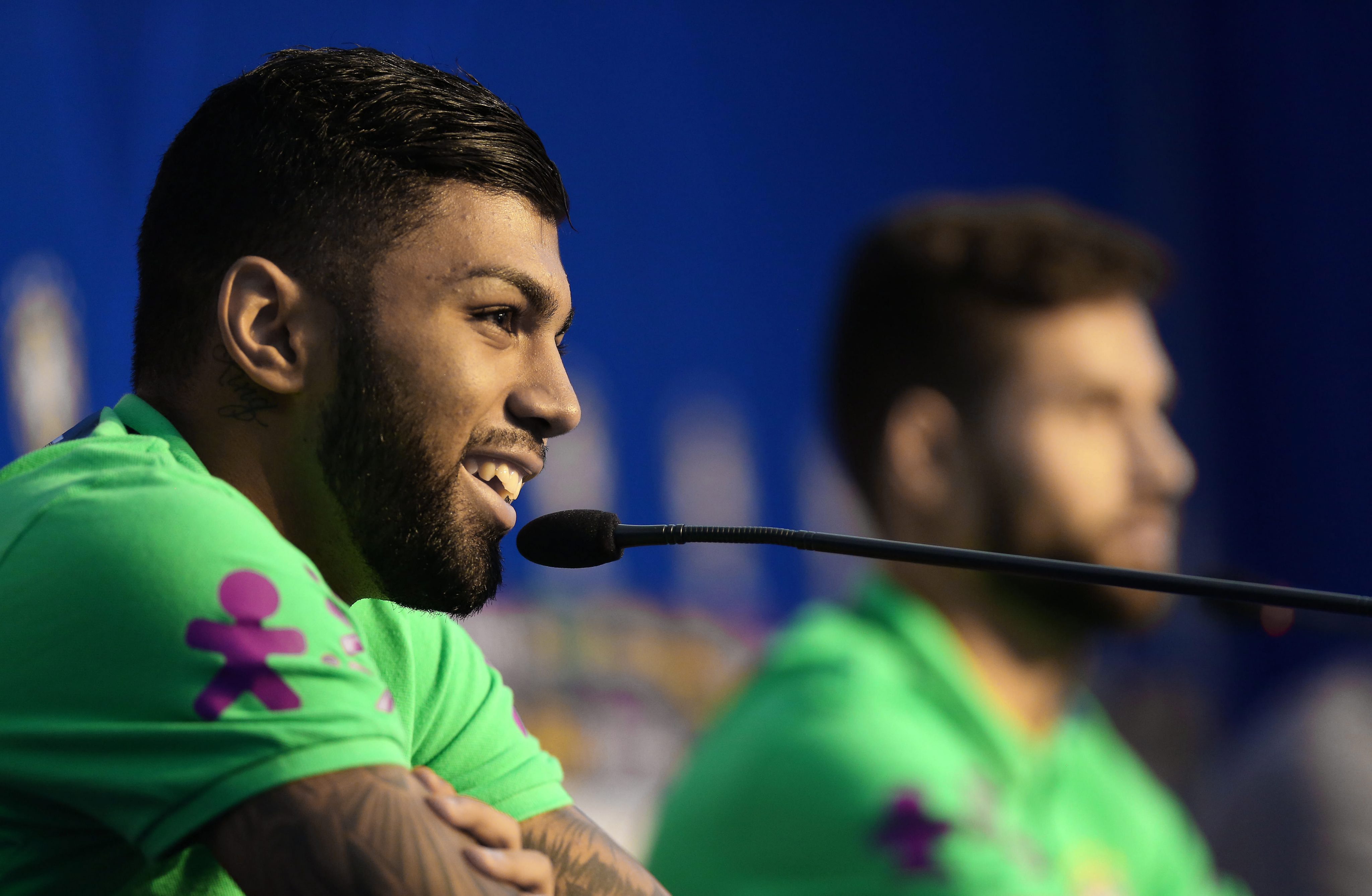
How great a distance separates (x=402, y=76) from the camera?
1.24 meters

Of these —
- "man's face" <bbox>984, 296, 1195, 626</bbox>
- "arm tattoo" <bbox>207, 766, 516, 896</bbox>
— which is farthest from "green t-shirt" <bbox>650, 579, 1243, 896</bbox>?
"arm tattoo" <bbox>207, 766, 516, 896</bbox>

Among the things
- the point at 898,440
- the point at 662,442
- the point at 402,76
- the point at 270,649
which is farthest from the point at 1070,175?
the point at 270,649

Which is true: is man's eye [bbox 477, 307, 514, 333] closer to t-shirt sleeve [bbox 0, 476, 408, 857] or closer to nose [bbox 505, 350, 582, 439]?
nose [bbox 505, 350, 582, 439]

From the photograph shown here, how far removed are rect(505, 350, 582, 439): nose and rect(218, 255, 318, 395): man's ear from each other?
172mm

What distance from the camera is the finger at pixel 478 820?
3.21ft

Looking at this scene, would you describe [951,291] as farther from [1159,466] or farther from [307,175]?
[307,175]

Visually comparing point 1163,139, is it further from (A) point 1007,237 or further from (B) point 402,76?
(B) point 402,76

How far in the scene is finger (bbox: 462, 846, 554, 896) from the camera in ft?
3.20

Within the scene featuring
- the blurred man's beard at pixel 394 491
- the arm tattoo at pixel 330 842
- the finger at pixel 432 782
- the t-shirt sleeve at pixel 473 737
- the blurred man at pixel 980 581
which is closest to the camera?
the arm tattoo at pixel 330 842

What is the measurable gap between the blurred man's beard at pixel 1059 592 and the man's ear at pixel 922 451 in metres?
0.09

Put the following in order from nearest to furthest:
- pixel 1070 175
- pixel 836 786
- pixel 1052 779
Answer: pixel 836 786
pixel 1052 779
pixel 1070 175

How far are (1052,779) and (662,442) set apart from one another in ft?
5.12

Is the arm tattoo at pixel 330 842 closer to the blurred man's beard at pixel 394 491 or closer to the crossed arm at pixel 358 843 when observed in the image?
the crossed arm at pixel 358 843

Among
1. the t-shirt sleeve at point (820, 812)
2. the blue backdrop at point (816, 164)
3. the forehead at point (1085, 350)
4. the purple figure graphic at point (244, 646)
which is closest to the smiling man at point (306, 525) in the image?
the purple figure graphic at point (244, 646)
